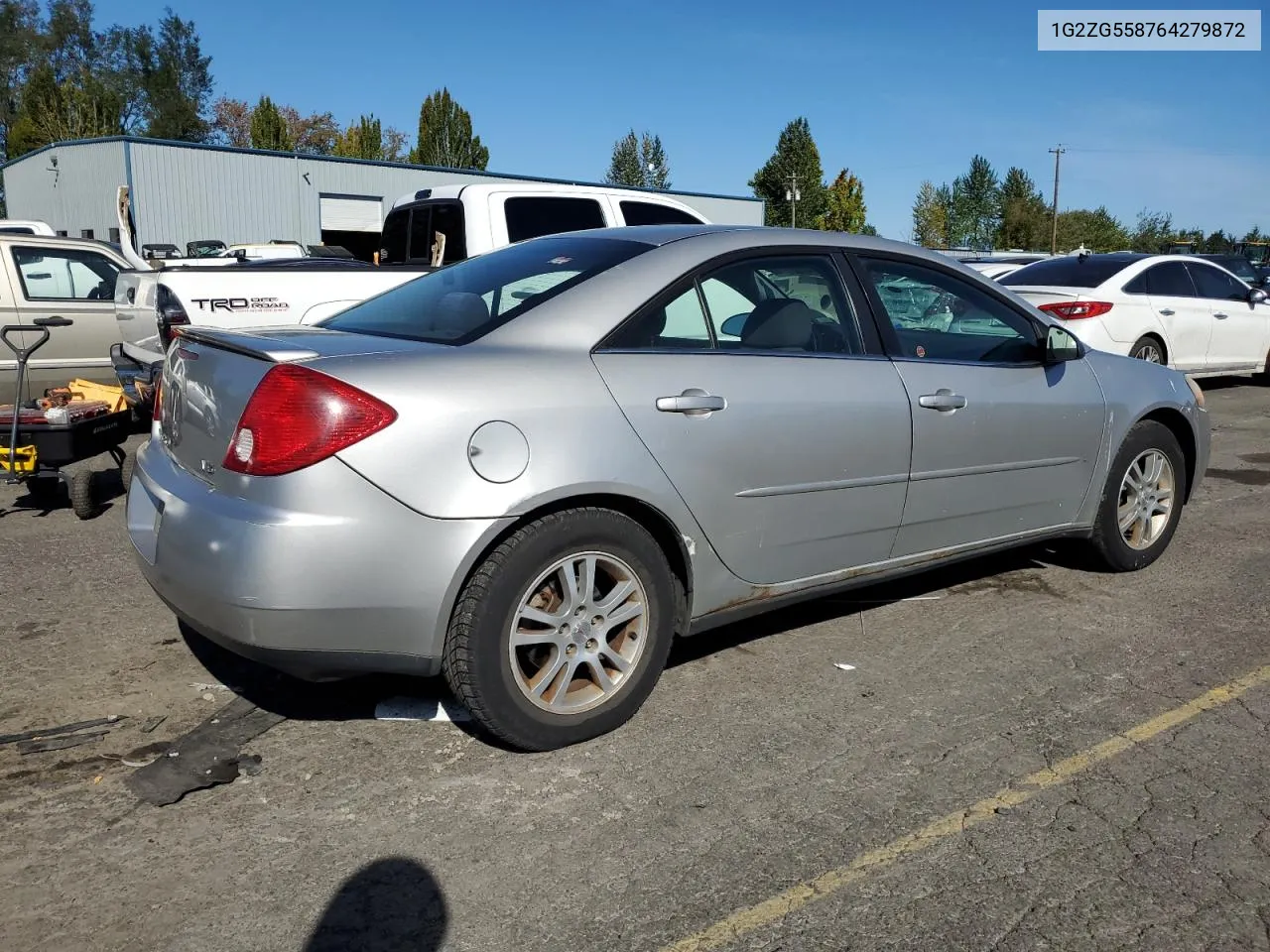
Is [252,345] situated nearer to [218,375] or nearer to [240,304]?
[218,375]

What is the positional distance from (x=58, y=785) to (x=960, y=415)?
3300 mm

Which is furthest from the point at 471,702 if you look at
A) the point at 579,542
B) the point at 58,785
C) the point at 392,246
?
the point at 392,246

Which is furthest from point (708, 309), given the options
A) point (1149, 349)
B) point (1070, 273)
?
point (1149, 349)

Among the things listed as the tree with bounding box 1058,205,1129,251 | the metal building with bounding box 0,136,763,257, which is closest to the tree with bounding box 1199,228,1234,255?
the tree with bounding box 1058,205,1129,251

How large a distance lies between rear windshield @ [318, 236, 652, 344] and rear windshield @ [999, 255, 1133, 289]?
839 cm

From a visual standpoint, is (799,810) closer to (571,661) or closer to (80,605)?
(571,661)

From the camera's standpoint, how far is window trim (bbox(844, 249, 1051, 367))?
4.15 meters

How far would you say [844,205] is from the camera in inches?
3307

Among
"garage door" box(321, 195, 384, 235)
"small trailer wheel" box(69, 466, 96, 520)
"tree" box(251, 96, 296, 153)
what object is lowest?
"small trailer wheel" box(69, 466, 96, 520)

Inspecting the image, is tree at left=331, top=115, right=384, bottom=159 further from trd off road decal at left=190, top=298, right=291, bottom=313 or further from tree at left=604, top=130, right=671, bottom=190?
trd off road decal at left=190, top=298, right=291, bottom=313

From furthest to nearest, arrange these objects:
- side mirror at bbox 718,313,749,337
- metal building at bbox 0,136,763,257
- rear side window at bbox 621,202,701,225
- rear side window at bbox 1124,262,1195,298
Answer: metal building at bbox 0,136,763,257 < rear side window at bbox 1124,262,1195,298 < rear side window at bbox 621,202,701,225 < side mirror at bbox 718,313,749,337

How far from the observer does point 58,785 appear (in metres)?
3.07

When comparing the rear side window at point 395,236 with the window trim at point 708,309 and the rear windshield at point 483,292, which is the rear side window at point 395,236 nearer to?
the rear windshield at point 483,292

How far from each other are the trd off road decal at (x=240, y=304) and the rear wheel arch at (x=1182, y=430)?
219 inches
